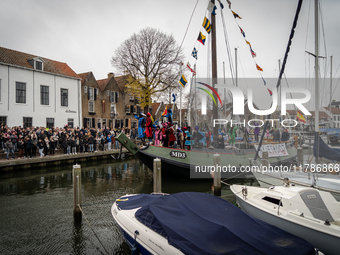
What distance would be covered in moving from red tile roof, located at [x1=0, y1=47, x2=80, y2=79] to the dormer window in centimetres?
36

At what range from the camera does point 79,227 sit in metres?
6.26

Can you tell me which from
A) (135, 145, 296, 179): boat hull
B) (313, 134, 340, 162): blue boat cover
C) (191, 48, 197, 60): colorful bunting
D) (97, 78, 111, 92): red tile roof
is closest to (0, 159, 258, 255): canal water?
(135, 145, 296, 179): boat hull

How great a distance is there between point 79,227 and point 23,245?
4.21ft

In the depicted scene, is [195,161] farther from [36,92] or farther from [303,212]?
[36,92]

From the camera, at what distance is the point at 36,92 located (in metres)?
22.8

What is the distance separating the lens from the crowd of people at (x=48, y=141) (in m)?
13.8

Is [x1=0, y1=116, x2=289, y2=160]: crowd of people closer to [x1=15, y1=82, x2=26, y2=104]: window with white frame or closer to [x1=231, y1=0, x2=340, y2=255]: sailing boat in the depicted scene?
[x1=231, y1=0, x2=340, y2=255]: sailing boat

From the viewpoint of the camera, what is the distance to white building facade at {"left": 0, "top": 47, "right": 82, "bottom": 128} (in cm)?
2061

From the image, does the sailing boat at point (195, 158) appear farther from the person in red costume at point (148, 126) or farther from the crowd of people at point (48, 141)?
the crowd of people at point (48, 141)

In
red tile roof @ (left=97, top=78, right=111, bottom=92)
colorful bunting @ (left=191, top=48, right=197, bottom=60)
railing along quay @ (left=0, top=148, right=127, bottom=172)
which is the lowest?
railing along quay @ (left=0, top=148, right=127, bottom=172)

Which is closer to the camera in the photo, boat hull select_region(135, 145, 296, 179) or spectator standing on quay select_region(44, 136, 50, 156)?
boat hull select_region(135, 145, 296, 179)

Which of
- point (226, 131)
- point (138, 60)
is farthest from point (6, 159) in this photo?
point (138, 60)

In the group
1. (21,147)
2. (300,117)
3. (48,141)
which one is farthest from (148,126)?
(21,147)

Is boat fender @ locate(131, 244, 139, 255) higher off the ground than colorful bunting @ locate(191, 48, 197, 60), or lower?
lower
